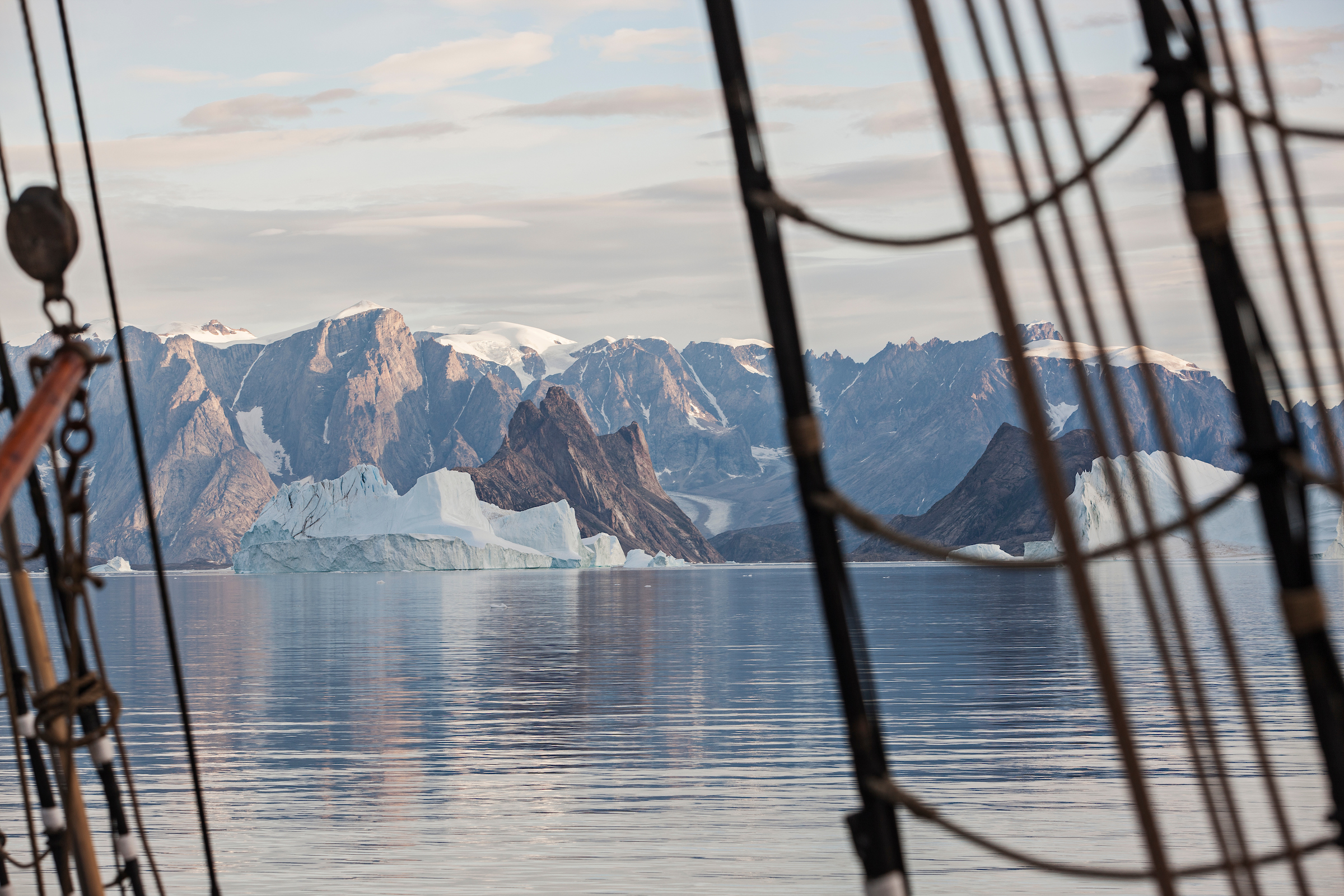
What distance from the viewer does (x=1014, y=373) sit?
70.9 inches

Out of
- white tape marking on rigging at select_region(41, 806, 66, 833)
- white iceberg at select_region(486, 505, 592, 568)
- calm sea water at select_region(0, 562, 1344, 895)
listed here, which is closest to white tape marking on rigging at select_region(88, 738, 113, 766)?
white tape marking on rigging at select_region(41, 806, 66, 833)

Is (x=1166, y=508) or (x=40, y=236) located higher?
(x=40, y=236)

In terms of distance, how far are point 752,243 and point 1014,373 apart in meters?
0.68

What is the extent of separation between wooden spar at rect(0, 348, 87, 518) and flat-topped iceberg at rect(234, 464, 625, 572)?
126 meters

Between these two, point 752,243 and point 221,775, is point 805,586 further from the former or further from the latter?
point 752,243

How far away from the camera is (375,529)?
12750 centimetres

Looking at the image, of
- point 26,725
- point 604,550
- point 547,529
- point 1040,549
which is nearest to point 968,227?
point 26,725

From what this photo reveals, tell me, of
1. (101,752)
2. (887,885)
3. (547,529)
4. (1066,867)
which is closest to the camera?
(887,885)

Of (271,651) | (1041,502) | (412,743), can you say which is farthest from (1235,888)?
(1041,502)

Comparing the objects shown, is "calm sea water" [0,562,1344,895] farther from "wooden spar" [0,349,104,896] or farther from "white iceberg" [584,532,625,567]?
"white iceberg" [584,532,625,567]

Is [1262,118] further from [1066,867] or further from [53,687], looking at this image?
[53,687]

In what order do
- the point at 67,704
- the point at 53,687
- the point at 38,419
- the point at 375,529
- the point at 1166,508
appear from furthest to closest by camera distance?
the point at 375,529
the point at 1166,508
the point at 53,687
the point at 67,704
the point at 38,419

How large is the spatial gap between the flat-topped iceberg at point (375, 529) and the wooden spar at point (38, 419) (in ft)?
412

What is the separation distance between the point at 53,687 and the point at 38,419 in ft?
3.39
